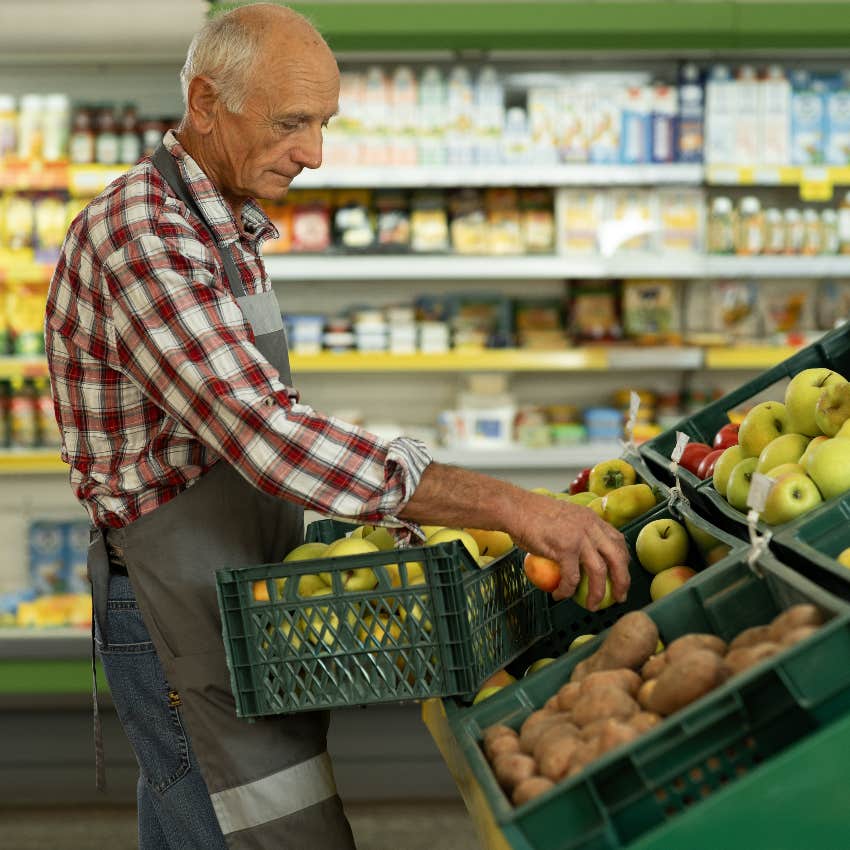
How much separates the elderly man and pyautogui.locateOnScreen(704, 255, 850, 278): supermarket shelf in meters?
2.60

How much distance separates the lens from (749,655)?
4.06 ft

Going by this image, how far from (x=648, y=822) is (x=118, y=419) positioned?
1029 millimetres

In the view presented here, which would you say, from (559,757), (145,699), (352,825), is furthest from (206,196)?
(352,825)

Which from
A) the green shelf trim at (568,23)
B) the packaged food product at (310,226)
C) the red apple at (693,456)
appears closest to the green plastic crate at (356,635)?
the red apple at (693,456)

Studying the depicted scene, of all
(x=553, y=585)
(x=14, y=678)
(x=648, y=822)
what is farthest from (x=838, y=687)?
(x=14, y=678)

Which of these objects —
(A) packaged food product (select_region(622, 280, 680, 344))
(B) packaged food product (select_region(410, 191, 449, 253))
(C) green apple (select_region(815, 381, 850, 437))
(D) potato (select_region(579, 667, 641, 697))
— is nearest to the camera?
(D) potato (select_region(579, 667, 641, 697))

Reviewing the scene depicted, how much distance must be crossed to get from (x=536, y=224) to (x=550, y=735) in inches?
127

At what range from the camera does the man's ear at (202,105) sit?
1792 mm

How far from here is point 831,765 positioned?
1107mm

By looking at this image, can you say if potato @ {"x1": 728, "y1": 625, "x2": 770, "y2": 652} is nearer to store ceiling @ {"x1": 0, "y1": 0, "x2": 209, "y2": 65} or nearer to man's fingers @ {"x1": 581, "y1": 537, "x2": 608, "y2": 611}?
man's fingers @ {"x1": 581, "y1": 537, "x2": 608, "y2": 611}

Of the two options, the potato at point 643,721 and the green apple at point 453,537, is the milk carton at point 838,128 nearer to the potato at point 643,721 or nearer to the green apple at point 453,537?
the green apple at point 453,537

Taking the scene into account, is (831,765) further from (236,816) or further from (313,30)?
(313,30)

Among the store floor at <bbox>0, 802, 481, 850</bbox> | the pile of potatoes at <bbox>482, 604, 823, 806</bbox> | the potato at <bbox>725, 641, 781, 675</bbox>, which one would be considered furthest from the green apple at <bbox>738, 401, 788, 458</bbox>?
the store floor at <bbox>0, 802, 481, 850</bbox>

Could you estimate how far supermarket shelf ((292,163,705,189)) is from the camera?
4043 millimetres
